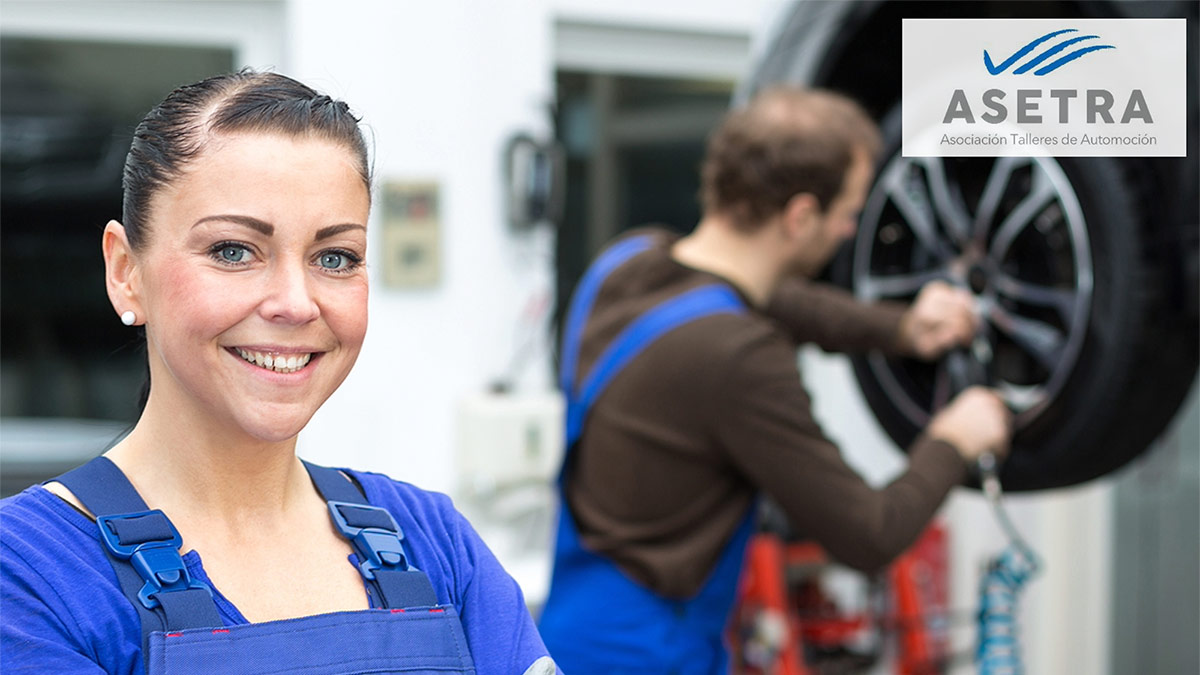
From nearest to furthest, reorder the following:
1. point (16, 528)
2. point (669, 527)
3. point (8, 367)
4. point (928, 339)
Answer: point (16, 528) → point (669, 527) → point (928, 339) → point (8, 367)

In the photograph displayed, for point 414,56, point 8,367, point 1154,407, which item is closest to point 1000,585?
point 1154,407

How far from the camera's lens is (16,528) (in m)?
0.82

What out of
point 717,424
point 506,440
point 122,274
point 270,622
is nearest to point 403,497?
point 270,622

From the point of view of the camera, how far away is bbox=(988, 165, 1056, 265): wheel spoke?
72.0 inches

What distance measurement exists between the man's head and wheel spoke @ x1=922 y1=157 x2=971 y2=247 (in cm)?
11

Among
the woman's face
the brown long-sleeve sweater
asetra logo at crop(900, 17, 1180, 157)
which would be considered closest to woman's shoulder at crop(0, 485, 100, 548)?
the woman's face

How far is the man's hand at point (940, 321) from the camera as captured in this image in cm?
202

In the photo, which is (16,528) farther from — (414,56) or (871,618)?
(871,618)

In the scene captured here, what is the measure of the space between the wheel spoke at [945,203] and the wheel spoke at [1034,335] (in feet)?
0.45

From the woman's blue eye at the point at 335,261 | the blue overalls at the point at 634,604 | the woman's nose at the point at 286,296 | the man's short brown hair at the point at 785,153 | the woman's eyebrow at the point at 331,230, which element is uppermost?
the man's short brown hair at the point at 785,153

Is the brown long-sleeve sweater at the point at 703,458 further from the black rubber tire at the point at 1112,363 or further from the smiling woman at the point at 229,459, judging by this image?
the smiling woman at the point at 229,459

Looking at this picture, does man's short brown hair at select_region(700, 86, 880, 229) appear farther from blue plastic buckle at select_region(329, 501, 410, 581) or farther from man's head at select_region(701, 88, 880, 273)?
blue plastic buckle at select_region(329, 501, 410, 581)

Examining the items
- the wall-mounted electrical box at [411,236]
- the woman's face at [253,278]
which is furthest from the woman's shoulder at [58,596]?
the wall-mounted electrical box at [411,236]

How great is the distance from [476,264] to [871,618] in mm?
1402
